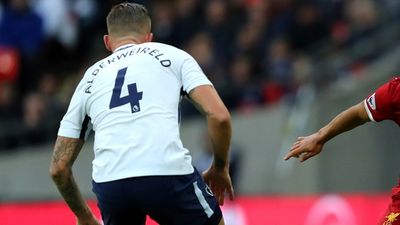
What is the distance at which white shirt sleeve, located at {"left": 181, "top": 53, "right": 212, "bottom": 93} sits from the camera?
7.02m

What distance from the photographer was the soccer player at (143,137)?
22.7 feet

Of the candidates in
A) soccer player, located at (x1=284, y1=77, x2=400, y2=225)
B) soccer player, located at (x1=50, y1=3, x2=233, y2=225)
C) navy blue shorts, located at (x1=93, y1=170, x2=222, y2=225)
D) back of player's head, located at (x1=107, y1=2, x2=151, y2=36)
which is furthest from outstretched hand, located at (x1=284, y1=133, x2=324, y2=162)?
back of player's head, located at (x1=107, y1=2, x2=151, y2=36)

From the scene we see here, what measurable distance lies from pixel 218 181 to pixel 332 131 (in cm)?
79

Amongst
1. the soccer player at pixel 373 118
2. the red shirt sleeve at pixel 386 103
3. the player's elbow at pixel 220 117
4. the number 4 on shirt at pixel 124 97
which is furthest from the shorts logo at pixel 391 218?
the number 4 on shirt at pixel 124 97

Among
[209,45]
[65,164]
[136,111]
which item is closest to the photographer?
[136,111]

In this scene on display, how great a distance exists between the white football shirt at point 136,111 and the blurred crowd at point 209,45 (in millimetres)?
9320

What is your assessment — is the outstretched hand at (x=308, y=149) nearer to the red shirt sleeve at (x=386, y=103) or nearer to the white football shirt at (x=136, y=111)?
the red shirt sleeve at (x=386, y=103)

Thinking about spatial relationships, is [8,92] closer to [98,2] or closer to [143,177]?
[98,2]

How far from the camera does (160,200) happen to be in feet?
22.7

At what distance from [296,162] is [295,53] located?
1.49 m

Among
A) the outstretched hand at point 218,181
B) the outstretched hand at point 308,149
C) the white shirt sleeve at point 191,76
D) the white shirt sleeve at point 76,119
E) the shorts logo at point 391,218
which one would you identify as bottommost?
the shorts logo at point 391,218

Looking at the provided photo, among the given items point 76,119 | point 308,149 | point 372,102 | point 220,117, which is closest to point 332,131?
point 308,149

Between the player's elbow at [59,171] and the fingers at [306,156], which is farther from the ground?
the fingers at [306,156]

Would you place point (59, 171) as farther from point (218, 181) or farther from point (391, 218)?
point (391, 218)
